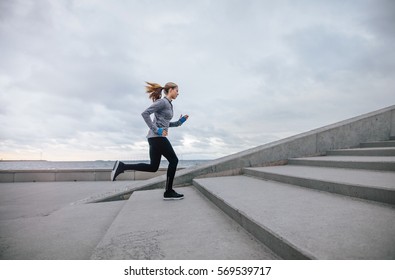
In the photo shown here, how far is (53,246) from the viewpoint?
2217mm

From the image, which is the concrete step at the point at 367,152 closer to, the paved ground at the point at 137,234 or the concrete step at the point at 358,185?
the concrete step at the point at 358,185

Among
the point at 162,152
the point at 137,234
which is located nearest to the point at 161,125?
the point at 162,152

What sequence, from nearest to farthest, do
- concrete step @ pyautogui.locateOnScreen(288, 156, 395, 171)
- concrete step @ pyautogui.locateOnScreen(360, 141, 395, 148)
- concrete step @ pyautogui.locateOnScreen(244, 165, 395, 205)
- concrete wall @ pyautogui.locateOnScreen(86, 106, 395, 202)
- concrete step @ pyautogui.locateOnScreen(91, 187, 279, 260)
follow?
concrete step @ pyautogui.locateOnScreen(91, 187, 279, 260)
concrete step @ pyautogui.locateOnScreen(244, 165, 395, 205)
concrete step @ pyautogui.locateOnScreen(288, 156, 395, 171)
concrete step @ pyautogui.locateOnScreen(360, 141, 395, 148)
concrete wall @ pyautogui.locateOnScreen(86, 106, 395, 202)

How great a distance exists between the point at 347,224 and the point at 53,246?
2748 millimetres

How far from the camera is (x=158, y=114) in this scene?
3621mm

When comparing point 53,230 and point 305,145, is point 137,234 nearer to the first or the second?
point 53,230

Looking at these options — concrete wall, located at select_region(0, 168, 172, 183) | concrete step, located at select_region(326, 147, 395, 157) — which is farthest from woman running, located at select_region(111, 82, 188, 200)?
concrete wall, located at select_region(0, 168, 172, 183)

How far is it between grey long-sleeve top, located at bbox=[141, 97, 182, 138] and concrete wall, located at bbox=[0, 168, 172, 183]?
627 centimetres

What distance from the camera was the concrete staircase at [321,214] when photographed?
4.53ft

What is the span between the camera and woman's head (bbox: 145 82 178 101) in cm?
374

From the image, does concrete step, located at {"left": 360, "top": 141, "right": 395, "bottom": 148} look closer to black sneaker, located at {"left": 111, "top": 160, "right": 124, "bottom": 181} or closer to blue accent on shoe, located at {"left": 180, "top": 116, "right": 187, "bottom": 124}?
blue accent on shoe, located at {"left": 180, "top": 116, "right": 187, "bottom": 124}
